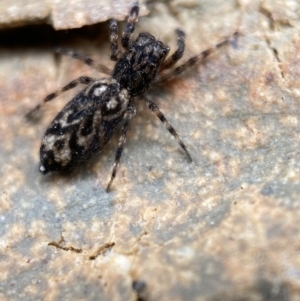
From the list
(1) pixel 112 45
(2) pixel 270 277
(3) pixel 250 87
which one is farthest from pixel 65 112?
(2) pixel 270 277

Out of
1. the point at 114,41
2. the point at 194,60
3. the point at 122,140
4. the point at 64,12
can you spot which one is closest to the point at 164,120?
the point at 122,140

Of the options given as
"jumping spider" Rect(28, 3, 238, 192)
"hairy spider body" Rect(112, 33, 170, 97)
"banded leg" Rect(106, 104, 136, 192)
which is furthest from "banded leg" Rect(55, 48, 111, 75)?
"banded leg" Rect(106, 104, 136, 192)

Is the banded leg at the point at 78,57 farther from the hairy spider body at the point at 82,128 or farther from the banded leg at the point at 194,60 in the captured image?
the banded leg at the point at 194,60

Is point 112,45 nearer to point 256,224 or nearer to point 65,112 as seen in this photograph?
point 65,112

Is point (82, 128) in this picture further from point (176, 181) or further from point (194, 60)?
point (194, 60)

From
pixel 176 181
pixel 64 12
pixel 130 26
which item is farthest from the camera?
pixel 130 26
